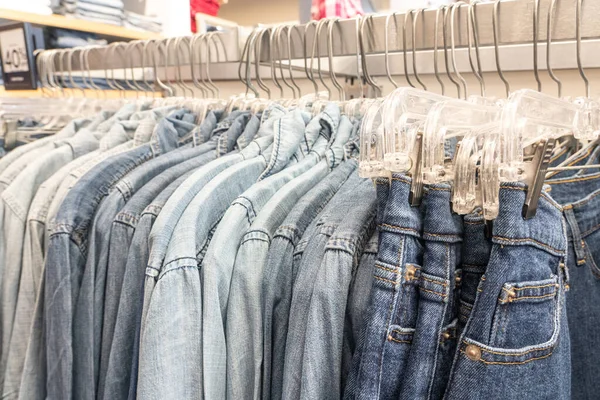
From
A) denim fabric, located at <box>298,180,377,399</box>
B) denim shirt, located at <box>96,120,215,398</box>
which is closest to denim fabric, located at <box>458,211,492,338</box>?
denim fabric, located at <box>298,180,377,399</box>

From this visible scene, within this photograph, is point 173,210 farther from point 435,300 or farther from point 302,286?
point 435,300

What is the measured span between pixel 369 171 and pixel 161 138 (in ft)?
1.56

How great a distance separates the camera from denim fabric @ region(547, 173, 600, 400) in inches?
24.5

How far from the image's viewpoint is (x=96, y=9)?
2.10 meters

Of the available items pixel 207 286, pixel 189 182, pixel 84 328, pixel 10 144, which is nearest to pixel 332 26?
pixel 189 182

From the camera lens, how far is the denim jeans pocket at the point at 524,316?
1.37 feet

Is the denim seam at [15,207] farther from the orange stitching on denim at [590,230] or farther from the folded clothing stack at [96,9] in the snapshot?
the folded clothing stack at [96,9]

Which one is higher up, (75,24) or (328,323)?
(75,24)

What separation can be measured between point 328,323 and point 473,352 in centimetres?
14

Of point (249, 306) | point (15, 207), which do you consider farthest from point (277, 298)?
point (15, 207)

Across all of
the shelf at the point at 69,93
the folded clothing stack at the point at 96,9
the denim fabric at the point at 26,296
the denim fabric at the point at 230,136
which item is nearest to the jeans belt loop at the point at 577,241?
the denim fabric at the point at 230,136

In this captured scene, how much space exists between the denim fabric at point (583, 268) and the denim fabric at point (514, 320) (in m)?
0.21

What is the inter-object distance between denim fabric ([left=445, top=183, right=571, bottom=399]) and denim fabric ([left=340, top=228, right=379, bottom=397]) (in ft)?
0.34

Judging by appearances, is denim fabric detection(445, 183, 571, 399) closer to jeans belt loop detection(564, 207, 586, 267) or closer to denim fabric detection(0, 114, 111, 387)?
jeans belt loop detection(564, 207, 586, 267)
